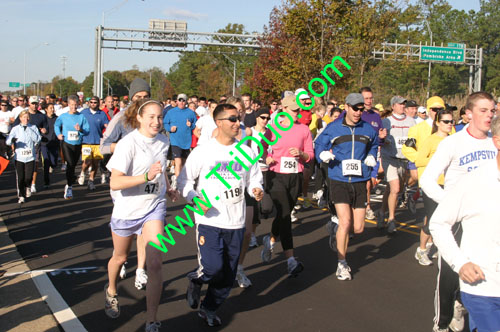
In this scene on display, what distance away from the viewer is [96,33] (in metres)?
42.0

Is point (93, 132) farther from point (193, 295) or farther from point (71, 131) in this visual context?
point (193, 295)

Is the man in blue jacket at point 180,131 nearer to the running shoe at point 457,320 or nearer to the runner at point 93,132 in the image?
the runner at point 93,132

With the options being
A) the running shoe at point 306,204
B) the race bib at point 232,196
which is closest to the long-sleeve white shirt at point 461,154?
the race bib at point 232,196

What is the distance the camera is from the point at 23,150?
11758 mm

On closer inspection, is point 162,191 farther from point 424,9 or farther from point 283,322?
point 424,9

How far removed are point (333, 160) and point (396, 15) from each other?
16892mm

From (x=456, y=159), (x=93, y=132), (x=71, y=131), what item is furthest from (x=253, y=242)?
(x=93, y=132)

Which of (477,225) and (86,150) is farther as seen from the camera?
(86,150)

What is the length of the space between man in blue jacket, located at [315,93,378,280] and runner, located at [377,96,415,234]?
2595mm

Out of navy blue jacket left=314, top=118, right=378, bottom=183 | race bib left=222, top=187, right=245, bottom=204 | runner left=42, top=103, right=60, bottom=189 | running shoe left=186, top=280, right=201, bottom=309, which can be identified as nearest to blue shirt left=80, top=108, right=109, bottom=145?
runner left=42, top=103, right=60, bottom=189

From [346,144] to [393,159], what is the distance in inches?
122

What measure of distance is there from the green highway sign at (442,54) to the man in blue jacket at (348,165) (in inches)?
1627

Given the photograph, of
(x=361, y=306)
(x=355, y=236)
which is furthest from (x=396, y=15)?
(x=361, y=306)

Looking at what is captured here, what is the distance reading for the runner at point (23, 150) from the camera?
462 inches
